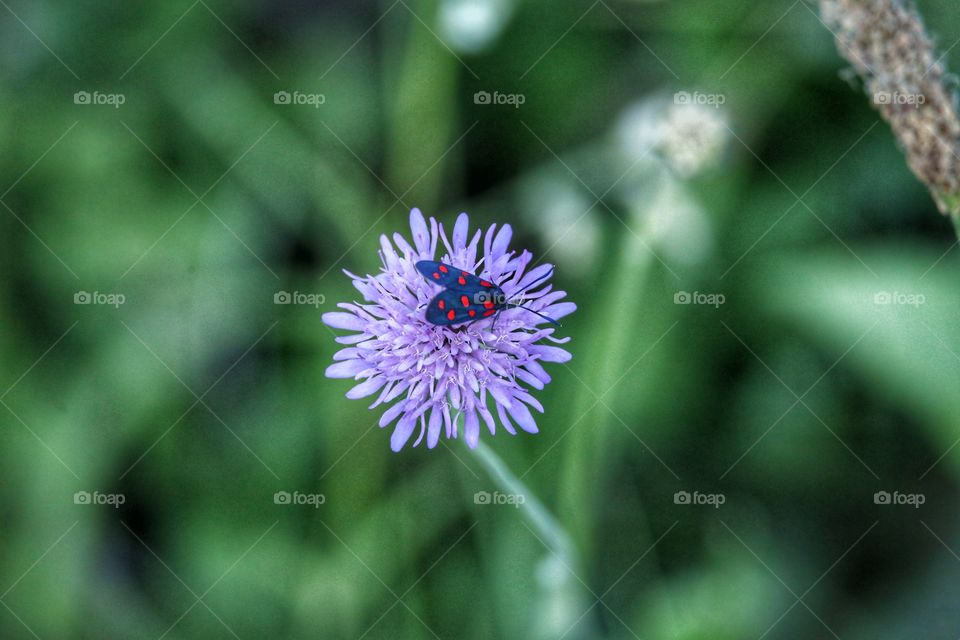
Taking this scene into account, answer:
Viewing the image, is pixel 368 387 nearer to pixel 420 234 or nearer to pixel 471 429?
pixel 471 429

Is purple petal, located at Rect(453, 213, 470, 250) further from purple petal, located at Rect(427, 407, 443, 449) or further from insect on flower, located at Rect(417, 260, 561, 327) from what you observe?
purple petal, located at Rect(427, 407, 443, 449)

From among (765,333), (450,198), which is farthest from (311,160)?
(765,333)

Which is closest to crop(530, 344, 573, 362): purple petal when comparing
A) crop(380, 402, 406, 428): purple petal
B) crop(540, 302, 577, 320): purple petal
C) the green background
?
crop(540, 302, 577, 320): purple petal

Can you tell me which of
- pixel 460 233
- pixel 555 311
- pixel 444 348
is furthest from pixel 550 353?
pixel 460 233

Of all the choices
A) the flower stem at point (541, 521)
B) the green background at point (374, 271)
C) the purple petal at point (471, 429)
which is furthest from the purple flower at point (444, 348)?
the green background at point (374, 271)

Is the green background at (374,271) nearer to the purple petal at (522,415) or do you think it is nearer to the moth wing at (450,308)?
the purple petal at (522,415)

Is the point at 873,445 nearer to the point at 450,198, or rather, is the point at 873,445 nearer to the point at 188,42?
the point at 450,198
